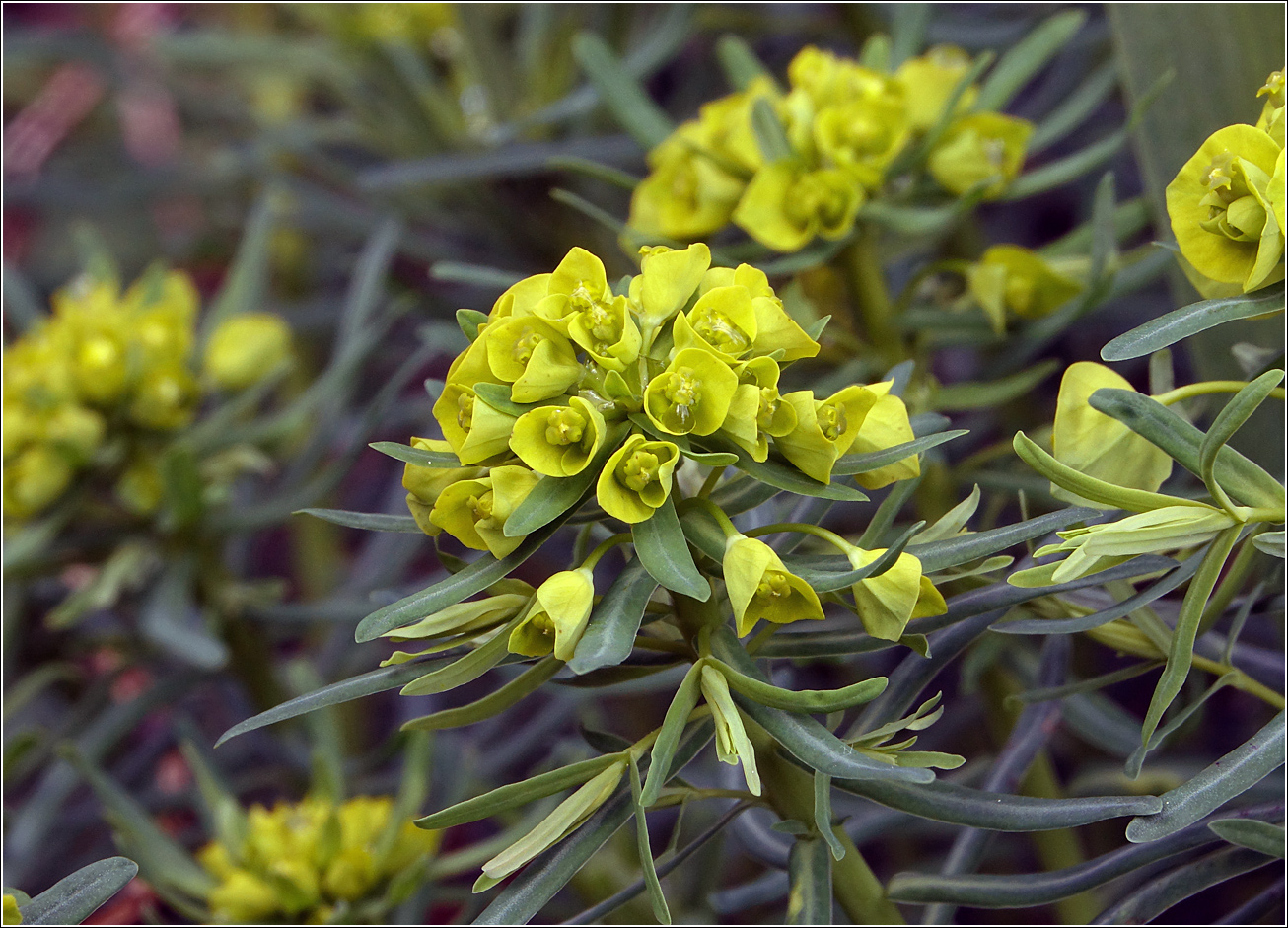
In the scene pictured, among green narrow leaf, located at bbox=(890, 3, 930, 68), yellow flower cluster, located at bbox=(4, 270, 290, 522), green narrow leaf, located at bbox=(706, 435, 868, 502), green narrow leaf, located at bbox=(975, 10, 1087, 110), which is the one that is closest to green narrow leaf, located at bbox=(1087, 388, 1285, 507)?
green narrow leaf, located at bbox=(706, 435, 868, 502)

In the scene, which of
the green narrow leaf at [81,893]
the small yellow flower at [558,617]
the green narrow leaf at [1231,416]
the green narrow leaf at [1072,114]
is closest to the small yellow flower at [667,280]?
the small yellow flower at [558,617]

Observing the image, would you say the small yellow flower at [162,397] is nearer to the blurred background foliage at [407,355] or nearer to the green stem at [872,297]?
the blurred background foliage at [407,355]

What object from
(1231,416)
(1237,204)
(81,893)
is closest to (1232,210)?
(1237,204)

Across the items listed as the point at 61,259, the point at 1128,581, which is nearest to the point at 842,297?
the point at 1128,581

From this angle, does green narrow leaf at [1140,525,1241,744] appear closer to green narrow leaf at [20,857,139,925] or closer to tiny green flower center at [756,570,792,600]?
tiny green flower center at [756,570,792,600]

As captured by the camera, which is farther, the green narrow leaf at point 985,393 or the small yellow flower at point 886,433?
the green narrow leaf at point 985,393

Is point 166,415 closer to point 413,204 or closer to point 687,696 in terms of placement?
point 413,204
